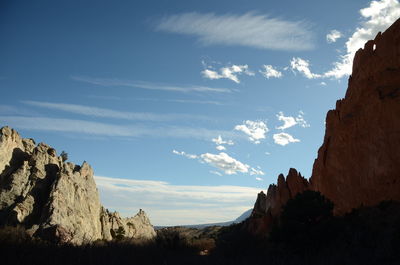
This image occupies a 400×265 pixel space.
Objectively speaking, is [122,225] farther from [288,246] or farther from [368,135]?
[288,246]

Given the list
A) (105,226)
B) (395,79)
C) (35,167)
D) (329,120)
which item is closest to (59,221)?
(35,167)

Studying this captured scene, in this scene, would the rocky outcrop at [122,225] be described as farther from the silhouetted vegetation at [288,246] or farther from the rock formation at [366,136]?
the rock formation at [366,136]

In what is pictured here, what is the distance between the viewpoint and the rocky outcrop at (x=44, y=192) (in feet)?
157

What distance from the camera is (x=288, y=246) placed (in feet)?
88.5

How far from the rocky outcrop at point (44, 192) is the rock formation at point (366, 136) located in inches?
1220

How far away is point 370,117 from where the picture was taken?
4588cm

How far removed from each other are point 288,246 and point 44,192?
142 feet

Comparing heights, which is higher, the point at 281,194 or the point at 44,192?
the point at 281,194

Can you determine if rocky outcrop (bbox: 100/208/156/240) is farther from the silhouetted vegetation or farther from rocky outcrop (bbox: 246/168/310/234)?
the silhouetted vegetation

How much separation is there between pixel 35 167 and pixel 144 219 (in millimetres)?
41010

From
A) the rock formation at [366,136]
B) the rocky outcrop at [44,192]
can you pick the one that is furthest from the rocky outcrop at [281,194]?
the rocky outcrop at [44,192]

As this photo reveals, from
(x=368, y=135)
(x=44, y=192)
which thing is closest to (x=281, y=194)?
(x=368, y=135)

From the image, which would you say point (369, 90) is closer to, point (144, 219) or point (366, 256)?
point (366, 256)

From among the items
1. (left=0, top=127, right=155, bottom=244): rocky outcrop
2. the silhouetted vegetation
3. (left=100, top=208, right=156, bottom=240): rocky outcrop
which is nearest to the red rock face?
the silhouetted vegetation
